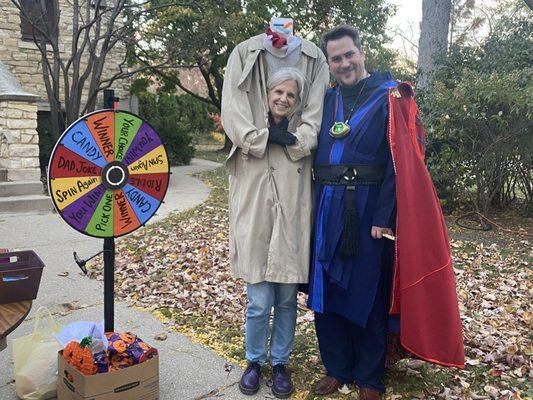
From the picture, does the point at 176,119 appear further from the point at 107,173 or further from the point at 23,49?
the point at 107,173

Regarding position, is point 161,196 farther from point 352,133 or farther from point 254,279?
point 352,133

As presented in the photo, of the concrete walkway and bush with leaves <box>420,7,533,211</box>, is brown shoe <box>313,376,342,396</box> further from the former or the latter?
bush with leaves <box>420,7,533,211</box>

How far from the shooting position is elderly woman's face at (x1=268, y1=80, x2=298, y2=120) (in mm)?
2666

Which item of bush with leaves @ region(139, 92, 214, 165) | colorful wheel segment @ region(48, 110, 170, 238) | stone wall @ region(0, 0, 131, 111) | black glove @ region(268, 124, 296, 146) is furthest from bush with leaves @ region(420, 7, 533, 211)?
stone wall @ region(0, 0, 131, 111)

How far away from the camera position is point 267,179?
271cm

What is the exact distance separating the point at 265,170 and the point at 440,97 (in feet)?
17.6

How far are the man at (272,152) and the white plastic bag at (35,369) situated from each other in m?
1.11

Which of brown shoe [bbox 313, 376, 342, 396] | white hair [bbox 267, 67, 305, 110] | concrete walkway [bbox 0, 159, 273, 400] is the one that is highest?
white hair [bbox 267, 67, 305, 110]

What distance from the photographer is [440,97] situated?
286 inches

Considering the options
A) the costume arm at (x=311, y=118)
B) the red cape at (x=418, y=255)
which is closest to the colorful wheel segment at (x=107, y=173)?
the costume arm at (x=311, y=118)

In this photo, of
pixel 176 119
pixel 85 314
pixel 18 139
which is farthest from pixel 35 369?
pixel 176 119

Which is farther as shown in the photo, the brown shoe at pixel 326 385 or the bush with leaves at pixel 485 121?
the bush with leaves at pixel 485 121

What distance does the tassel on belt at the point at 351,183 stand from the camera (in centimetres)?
261

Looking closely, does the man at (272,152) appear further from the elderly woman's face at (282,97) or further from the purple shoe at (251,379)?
the purple shoe at (251,379)
